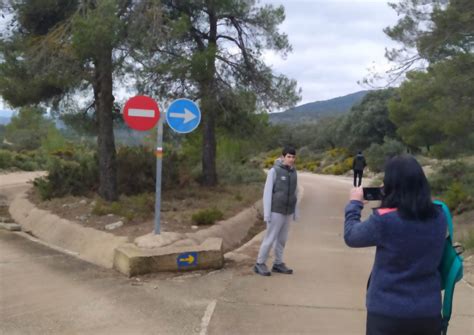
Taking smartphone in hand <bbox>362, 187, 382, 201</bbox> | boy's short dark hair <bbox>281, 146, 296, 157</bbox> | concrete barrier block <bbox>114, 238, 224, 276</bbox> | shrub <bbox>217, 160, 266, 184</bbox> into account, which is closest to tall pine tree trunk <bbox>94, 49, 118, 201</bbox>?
concrete barrier block <bbox>114, 238, 224, 276</bbox>

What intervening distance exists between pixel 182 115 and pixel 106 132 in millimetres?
4997

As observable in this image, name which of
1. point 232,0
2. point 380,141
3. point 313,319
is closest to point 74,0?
point 232,0

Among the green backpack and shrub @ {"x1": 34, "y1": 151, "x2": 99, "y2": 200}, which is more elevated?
the green backpack

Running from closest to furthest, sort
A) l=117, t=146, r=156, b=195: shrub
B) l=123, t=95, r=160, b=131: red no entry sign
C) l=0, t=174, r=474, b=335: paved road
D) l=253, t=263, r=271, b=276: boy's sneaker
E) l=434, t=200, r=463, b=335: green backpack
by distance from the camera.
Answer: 1. l=434, t=200, r=463, b=335: green backpack
2. l=0, t=174, r=474, b=335: paved road
3. l=253, t=263, r=271, b=276: boy's sneaker
4. l=123, t=95, r=160, b=131: red no entry sign
5. l=117, t=146, r=156, b=195: shrub

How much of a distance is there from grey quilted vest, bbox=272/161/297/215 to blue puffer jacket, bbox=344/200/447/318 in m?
4.29

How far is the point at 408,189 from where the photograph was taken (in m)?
2.88

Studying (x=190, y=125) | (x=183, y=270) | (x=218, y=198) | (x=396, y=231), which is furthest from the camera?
(x=218, y=198)

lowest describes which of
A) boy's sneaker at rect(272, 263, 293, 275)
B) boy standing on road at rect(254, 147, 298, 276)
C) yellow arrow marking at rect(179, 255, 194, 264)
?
boy's sneaker at rect(272, 263, 293, 275)

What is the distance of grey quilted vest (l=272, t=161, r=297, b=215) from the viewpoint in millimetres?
7273

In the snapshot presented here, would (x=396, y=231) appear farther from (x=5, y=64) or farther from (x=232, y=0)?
(x=232, y=0)

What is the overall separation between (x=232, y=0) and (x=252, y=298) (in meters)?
11.1

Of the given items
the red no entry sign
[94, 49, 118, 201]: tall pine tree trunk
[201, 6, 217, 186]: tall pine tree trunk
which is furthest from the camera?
[201, 6, 217, 186]: tall pine tree trunk

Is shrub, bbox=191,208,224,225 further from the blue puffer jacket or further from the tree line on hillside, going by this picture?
the blue puffer jacket

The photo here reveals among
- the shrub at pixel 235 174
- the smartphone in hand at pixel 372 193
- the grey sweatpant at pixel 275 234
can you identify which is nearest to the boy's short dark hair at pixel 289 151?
the grey sweatpant at pixel 275 234
